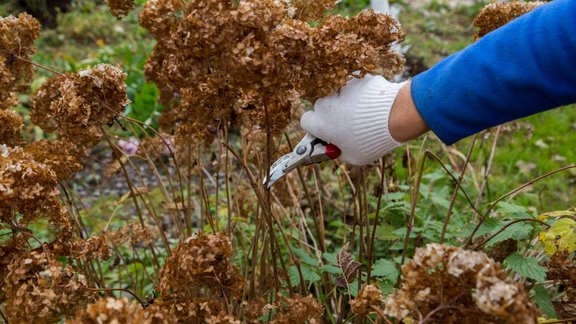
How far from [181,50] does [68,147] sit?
77cm

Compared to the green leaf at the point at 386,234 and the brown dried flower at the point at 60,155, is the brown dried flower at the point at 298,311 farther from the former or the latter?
the green leaf at the point at 386,234

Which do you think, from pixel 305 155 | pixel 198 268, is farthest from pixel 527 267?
pixel 198 268

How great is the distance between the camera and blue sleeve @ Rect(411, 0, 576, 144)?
1.40 m

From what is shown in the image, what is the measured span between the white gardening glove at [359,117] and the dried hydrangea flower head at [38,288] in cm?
71

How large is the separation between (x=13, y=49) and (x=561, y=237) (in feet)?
5.24

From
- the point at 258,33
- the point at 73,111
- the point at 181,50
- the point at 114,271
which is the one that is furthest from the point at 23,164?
the point at 114,271

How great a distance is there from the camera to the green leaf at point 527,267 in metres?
1.71

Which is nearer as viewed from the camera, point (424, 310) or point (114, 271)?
point (424, 310)

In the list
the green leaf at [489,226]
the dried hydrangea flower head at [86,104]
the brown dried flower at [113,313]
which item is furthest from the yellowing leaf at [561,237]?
the dried hydrangea flower head at [86,104]

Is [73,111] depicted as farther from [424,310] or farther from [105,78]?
[424,310]

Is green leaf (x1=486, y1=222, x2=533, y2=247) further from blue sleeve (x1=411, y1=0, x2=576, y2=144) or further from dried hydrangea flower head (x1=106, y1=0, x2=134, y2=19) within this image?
dried hydrangea flower head (x1=106, y1=0, x2=134, y2=19)

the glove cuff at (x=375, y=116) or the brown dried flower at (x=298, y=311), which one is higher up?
the glove cuff at (x=375, y=116)

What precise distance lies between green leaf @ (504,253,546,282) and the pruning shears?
0.59 m

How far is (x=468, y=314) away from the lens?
1.07m
